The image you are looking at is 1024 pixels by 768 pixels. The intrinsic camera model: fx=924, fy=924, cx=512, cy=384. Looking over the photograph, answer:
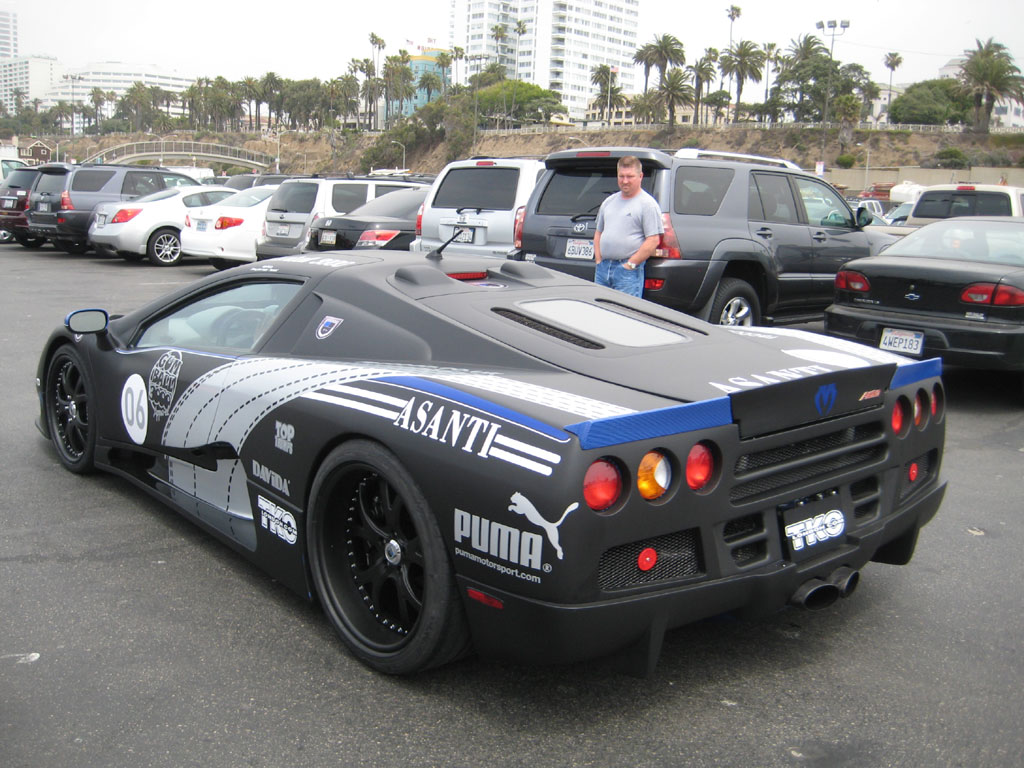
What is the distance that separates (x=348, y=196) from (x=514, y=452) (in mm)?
12308

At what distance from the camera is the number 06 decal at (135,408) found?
13.1 feet

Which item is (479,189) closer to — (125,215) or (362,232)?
(362,232)

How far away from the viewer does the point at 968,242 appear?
727 cm

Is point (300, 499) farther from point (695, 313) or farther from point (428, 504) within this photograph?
point (695, 313)

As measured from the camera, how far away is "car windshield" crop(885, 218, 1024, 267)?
7016 millimetres

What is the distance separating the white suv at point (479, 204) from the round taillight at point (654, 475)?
6.80m

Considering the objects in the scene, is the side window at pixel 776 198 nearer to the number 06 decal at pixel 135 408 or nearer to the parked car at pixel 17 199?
the number 06 decal at pixel 135 408

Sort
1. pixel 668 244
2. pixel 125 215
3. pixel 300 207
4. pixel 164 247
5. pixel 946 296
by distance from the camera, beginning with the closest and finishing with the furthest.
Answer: pixel 946 296 < pixel 668 244 < pixel 300 207 < pixel 125 215 < pixel 164 247

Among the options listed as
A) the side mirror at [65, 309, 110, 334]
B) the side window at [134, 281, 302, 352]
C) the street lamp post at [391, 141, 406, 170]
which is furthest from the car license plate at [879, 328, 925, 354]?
the street lamp post at [391, 141, 406, 170]

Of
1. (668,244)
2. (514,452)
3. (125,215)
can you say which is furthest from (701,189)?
(125,215)

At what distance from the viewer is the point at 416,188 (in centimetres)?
1348

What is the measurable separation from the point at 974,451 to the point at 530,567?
14.2 feet

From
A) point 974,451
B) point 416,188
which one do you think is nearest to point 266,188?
point 416,188

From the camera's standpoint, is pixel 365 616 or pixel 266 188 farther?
pixel 266 188
